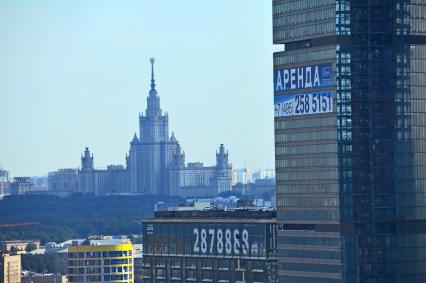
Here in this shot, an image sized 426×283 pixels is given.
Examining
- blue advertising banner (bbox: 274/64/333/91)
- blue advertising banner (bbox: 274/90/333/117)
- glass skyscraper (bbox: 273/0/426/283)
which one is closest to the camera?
glass skyscraper (bbox: 273/0/426/283)

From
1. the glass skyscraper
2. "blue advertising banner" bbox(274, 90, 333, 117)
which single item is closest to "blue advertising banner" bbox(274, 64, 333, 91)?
the glass skyscraper

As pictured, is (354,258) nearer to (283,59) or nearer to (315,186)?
(315,186)

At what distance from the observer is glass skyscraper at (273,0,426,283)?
19050 centimetres

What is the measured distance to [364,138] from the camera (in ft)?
627

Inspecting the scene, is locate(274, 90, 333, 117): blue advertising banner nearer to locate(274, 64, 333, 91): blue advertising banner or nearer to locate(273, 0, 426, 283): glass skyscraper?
locate(273, 0, 426, 283): glass skyscraper

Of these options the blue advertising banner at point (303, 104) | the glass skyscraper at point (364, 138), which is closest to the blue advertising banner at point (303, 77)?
the glass skyscraper at point (364, 138)

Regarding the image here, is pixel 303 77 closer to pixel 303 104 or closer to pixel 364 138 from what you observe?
pixel 303 104

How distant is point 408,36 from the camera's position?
192 m

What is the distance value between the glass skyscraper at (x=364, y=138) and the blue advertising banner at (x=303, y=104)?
151mm

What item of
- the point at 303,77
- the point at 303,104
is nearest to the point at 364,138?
the point at 303,104

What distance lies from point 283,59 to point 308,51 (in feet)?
15.0

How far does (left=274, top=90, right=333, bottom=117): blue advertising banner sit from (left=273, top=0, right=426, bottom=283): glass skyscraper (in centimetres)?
15

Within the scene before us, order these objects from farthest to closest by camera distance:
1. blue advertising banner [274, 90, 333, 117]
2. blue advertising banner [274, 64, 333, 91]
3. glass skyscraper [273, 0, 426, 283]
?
1. blue advertising banner [274, 90, 333, 117]
2. blue advertising banner [274, 64, 333, 91]
3. glass skyscraper [273, 0, 426, 283]

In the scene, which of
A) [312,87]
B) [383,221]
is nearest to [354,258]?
[383,221]
